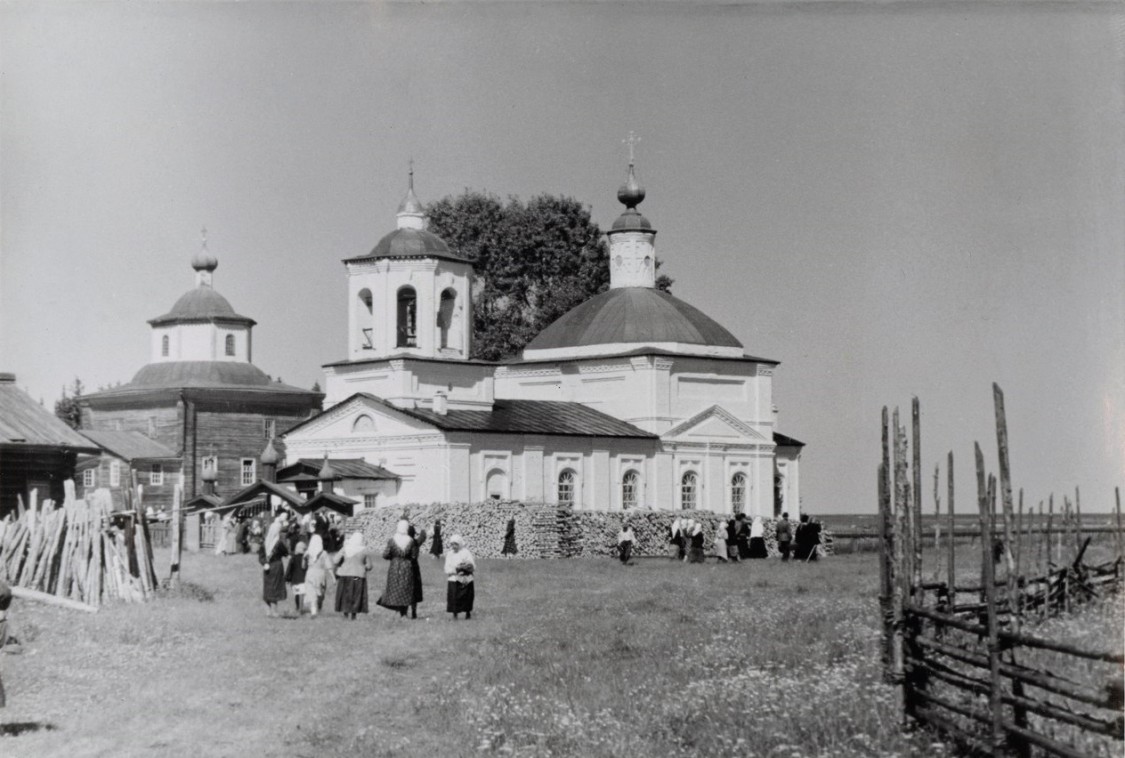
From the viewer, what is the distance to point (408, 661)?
19469 millimetres

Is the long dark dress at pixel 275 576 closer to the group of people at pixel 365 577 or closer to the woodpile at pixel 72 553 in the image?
the group of people at pixel 365 577

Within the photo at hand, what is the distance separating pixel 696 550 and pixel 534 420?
11.7 metres

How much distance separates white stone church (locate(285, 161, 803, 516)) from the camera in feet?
158

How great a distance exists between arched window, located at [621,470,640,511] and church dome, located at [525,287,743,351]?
17.4ft

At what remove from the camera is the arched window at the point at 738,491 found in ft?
183

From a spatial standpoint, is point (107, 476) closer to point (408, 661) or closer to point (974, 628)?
point (408, 661)

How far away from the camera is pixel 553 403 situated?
54.9 metres

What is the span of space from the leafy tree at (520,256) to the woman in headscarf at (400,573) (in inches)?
1734

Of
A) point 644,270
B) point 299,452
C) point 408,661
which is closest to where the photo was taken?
point 408,661

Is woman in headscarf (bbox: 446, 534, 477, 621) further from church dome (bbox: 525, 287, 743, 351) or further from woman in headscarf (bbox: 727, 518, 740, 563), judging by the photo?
church dome (bbox: 525, 287, 743, 351)

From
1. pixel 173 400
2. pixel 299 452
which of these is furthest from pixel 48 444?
pixel 173 400

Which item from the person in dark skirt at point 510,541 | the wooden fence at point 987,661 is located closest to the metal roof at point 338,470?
the person in dark skirt at point 510,541

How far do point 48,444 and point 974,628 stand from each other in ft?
76.4

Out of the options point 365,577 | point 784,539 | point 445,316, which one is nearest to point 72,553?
point 365,577
